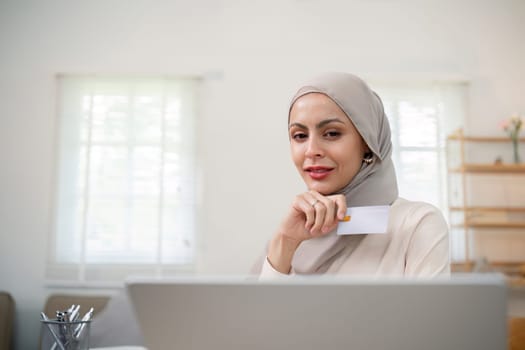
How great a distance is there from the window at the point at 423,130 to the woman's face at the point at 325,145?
2.44 m

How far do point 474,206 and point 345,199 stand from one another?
9.05ft

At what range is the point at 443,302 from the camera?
487 mm

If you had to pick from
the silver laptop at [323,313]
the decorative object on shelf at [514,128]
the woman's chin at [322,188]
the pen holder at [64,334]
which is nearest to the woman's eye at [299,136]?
the woman's chin at [322,188]

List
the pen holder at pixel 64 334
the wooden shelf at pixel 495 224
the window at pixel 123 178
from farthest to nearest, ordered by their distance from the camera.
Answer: the window at pixel 123 178 → the wooden shelf at pixel 495 224 → the pen holder at pixel 64 334

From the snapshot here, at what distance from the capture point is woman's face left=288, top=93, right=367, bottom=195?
4.01ft

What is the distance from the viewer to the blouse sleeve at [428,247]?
1050mm

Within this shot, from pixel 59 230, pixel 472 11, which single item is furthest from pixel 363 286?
pixel 472 11

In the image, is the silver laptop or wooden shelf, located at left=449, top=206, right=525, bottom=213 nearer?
the silver laptop

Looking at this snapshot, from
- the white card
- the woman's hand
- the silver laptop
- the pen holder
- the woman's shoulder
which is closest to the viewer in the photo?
the silver laptop

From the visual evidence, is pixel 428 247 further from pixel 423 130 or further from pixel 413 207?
pixel 423 130

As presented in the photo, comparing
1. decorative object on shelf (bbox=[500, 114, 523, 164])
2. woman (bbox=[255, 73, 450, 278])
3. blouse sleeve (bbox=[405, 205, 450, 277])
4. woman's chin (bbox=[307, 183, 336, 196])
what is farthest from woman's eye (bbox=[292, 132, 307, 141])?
decorative object on shelf (bbox=[500, 114, 523, 164])

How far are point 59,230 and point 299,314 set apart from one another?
3394 mm

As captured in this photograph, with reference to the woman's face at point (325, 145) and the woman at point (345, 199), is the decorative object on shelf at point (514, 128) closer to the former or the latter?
the woman at point (345, 199)

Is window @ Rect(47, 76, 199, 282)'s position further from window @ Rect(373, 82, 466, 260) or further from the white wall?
window @ Rect(373, 82, 466, 260)
